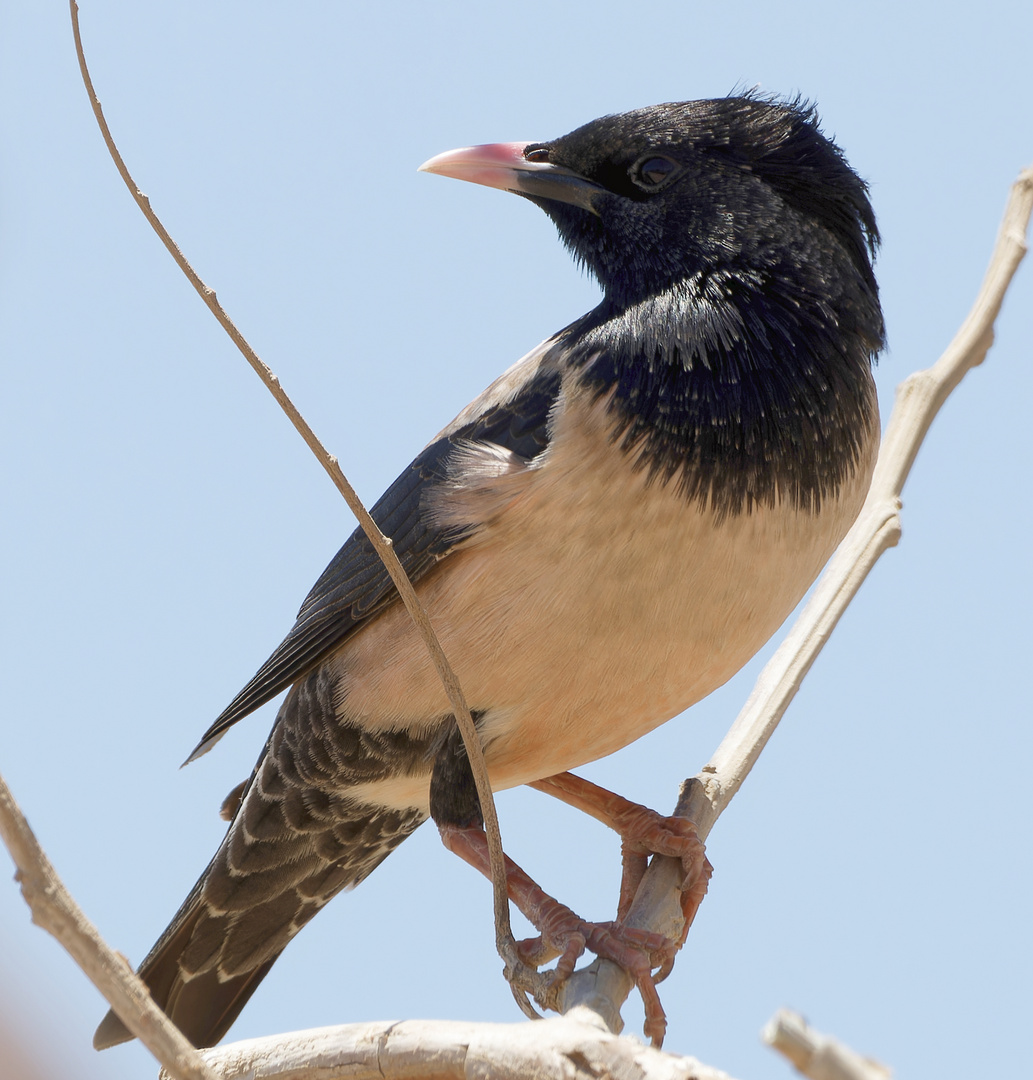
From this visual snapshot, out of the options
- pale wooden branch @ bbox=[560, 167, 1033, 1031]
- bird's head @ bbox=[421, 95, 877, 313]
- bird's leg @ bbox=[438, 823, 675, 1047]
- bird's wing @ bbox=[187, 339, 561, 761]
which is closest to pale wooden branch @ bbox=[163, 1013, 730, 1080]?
bird's leg @ bbox=[438, 823, 675, 1047]

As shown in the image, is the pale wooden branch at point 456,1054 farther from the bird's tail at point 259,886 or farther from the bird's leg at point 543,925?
the bird's tail at point 259,886

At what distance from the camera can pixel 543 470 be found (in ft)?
10.9

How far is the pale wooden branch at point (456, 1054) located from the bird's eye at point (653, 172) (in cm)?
242

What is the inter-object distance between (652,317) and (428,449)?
0.87 meters

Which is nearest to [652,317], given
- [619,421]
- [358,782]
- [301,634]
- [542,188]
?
[619,421]

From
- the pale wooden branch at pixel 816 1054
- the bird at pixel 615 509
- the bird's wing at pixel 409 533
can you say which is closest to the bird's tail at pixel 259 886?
the bird at pixel 615 509

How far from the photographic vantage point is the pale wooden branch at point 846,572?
3785 millimetres

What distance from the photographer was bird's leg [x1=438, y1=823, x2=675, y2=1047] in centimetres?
311

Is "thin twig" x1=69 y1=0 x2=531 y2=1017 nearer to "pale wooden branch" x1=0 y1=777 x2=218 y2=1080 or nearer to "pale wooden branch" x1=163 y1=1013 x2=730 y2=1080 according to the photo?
"pale wooden branch" x1=163 y1=1013 x2=730 y2=1080

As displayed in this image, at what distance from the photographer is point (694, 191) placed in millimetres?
3637

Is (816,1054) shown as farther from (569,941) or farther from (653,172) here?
(653,172)

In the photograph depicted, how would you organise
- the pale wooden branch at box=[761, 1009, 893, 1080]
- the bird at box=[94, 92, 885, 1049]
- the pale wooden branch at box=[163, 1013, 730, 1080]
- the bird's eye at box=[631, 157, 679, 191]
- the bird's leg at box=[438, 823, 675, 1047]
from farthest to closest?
the bird's eye at box=[631, 157, 679, 191] → the bird at box=[94, 92, 885, 1049] → the bird's leg at box=[438, 823, 675, 1047] → the pale wooden branch at box=[163, 1013, 730, 1080] → the pale wooden branch at box=[761, 1009, 893, 1080]

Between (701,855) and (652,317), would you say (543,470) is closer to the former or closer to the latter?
(652,317)

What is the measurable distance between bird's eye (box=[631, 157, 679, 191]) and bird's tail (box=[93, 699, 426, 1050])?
2.13m
